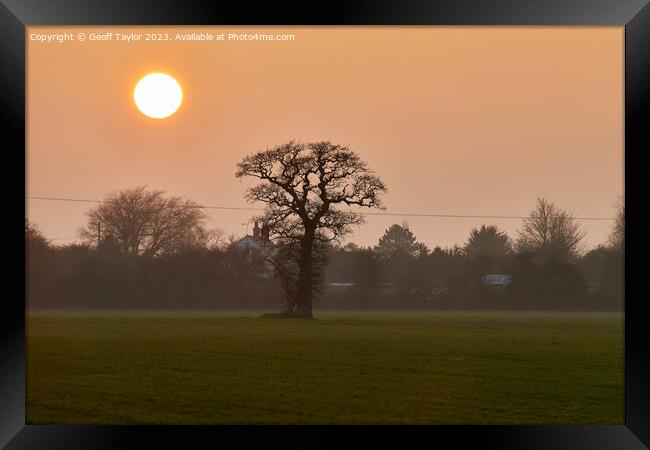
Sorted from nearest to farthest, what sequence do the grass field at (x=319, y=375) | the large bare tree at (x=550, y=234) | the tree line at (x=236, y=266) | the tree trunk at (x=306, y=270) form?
the grass field at (x=319, y=375) < the tree trunk at (x=306, y=270) < the tree line at (x=236, y=266) < the large bare tree at (x=550, y=234)

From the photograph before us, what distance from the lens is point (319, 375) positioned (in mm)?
15766

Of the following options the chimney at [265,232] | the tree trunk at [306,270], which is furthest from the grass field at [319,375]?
the chimney at [265,232]

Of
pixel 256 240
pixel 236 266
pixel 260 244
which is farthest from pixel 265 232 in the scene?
pixel 236 266

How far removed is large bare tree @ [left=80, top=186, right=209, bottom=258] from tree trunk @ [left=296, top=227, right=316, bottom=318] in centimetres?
618

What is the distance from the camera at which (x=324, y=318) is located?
32844mm

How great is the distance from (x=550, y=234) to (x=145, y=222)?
75.4 ft

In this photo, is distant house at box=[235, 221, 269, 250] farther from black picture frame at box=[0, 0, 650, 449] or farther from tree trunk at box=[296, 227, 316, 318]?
black picture frame at box=[0, 0, 650, 449]

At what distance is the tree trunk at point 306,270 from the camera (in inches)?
1272

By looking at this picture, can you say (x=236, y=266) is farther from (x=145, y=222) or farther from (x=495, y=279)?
(x=495, y=279)
